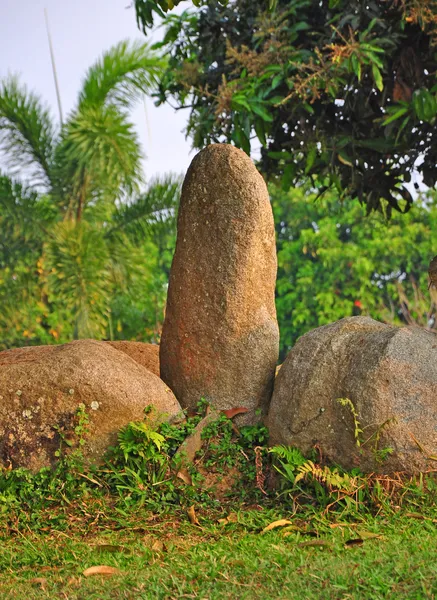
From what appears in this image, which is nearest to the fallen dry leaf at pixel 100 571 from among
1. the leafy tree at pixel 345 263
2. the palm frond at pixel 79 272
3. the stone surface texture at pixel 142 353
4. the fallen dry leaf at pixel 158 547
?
the fallen dry leaf at pixel 158 547

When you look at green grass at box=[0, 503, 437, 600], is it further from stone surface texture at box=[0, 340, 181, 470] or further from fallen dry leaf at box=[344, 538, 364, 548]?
stone surface texture at box=[0, 340, 181, 470]

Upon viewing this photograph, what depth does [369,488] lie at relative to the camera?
5.65 m

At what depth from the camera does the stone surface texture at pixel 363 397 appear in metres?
5.63

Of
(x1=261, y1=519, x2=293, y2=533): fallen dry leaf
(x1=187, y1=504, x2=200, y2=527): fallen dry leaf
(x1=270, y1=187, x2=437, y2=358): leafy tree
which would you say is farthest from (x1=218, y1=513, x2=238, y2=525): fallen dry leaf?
(x1=270, y1=187, x2=437, y2=358): leafy tree

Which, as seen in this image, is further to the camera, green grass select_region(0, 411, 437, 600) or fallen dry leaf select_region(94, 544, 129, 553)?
fallen dry leaf select_region(94, 544, 129, 553)

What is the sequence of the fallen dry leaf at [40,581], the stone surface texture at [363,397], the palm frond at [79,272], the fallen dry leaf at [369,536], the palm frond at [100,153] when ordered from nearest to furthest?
the fallen dry leaf at [40,581]
the fallen dry leaf at [369,536]
the stone surface texture at [363,397]
the palm frond at [79,272]
the palm frond at [100,153]

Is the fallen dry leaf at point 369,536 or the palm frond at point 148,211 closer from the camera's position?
the fallen dry leaf at point 369,536

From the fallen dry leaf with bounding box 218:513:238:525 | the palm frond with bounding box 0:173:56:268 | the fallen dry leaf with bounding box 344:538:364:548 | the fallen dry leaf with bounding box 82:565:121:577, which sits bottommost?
the fallen dry leaf with bounding box 218:513:238:525

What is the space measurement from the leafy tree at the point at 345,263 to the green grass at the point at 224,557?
19626mm

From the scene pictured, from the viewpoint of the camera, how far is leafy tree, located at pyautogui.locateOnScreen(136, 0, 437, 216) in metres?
6.75

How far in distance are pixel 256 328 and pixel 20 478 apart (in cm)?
217

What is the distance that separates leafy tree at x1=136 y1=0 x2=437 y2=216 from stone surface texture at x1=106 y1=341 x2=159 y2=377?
82.4 inches

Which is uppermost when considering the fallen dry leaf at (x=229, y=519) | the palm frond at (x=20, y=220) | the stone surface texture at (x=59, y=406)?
the palm frond at (x=20, y=220)

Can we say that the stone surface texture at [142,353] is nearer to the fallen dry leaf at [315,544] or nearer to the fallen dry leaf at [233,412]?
the fallen dry leaf at [233,412]
